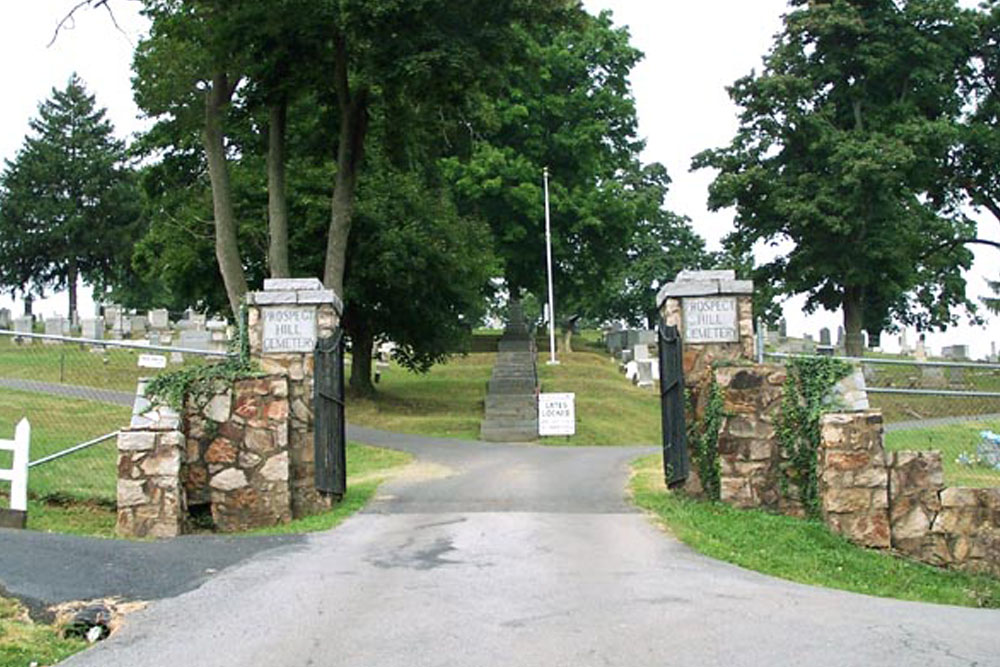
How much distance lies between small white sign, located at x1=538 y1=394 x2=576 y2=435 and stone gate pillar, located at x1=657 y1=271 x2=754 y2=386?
10410mm

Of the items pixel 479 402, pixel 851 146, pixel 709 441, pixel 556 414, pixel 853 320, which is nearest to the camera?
pixel 709 441

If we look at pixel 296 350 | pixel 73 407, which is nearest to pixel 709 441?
pixel 296 350

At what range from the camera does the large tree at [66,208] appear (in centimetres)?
5903

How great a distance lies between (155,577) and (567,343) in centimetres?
3665

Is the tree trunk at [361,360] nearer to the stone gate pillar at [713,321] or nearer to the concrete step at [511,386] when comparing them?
the concrete step at [511,386]

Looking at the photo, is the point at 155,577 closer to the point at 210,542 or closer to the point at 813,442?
the point at 210,542

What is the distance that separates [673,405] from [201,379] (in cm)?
573

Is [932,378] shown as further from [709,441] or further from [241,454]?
[241,454]

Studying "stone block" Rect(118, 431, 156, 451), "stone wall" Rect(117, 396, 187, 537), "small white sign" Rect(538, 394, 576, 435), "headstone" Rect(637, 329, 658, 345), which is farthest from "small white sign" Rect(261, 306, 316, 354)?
"headstone" Rect(637, 329, 658, 345)

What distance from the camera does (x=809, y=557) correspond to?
10273mm

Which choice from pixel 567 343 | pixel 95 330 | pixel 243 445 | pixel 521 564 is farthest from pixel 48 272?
pixel 521 564

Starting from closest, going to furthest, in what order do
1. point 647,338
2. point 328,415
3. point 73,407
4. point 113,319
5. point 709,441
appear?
point 709,441
point 328,415
point 73,407
point 113,319
point 647,338

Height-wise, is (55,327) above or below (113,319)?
below

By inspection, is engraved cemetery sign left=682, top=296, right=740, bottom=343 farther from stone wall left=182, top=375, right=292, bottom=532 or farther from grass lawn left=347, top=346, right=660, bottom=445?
grass lawn left=347, top=346, right=660, bottom=445
